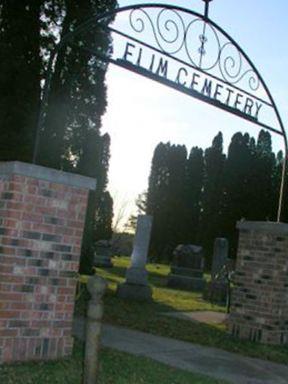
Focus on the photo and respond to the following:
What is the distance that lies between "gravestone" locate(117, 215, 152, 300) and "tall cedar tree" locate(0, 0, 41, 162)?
4.16 metres

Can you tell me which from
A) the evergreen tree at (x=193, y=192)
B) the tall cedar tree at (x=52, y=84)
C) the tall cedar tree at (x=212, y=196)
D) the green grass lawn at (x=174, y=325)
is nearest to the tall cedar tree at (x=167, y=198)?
the evergreen tree at (x=193, y=192)

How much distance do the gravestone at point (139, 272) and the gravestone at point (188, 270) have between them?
5132mm

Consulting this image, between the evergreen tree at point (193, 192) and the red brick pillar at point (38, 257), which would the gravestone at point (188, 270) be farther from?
the evergreen tree at point (193, 192)

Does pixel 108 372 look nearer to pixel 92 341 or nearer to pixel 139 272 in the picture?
pixel 92 341

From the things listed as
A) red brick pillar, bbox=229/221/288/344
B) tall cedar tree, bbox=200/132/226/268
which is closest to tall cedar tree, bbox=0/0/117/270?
red brick pillar, bbox=229/221/288/344

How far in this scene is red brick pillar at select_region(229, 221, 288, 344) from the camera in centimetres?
882

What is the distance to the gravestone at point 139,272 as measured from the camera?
14.3 metres

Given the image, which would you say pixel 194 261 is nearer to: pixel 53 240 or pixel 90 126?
pixel 90 126

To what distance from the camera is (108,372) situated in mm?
5430

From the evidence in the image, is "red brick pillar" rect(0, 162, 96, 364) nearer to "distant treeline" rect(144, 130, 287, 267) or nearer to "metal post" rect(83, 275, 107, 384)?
"metal post" rect(83, 275, 107, 384)

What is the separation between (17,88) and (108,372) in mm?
8689

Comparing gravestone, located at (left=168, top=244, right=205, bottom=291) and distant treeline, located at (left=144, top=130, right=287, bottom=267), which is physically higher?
distant treeline, located at (left=144, top=130, right=287, bottom=267)

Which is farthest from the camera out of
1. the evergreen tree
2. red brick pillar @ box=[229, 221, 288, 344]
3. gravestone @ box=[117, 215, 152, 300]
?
the evergreen tree

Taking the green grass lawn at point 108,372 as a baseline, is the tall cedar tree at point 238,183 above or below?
above
